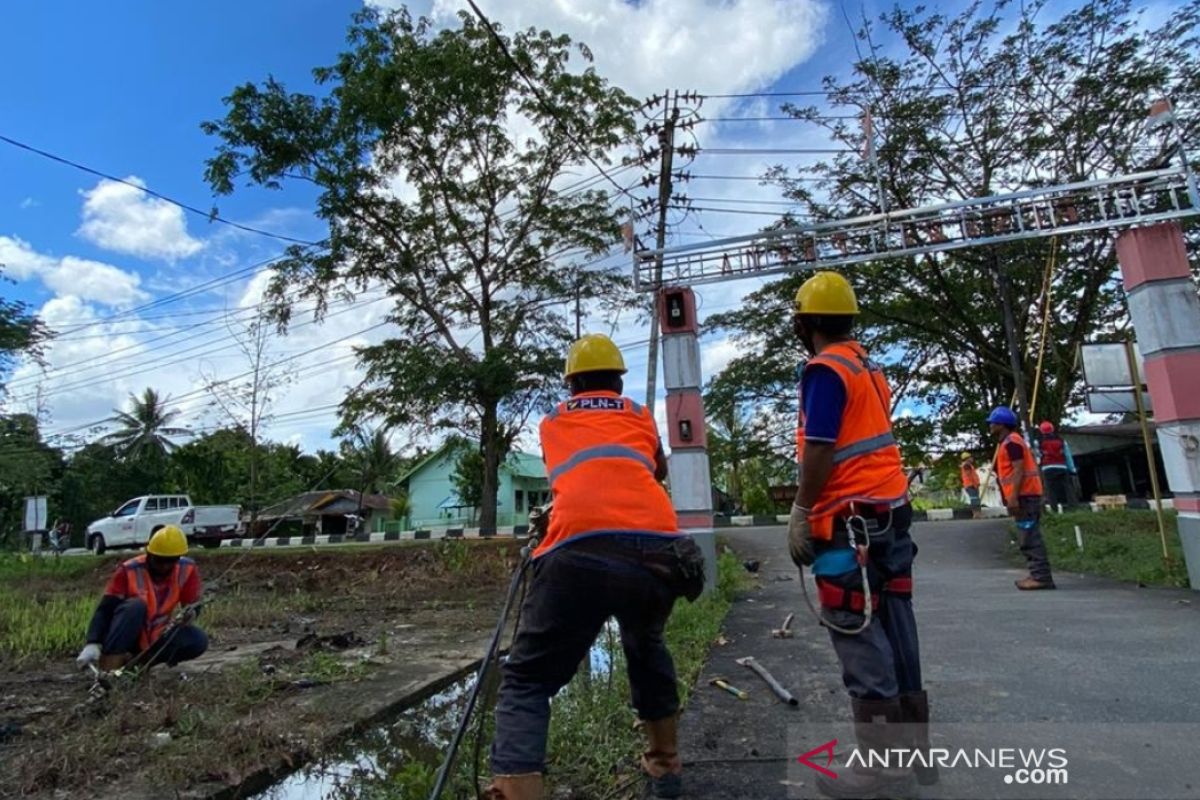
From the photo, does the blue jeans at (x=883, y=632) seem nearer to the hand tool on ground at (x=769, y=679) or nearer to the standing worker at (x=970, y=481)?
the hand tool on ground at (x=769, y=679)

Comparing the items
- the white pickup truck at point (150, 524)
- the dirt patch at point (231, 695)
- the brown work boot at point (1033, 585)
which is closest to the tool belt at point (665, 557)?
the dirt patch at point (231, 695)

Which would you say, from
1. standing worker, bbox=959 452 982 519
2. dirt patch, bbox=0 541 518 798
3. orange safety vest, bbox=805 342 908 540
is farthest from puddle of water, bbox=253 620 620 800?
standing worker, bbox=959 452 982 519

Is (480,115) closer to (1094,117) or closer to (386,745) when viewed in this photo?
(1094,117)

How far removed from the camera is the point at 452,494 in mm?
38438

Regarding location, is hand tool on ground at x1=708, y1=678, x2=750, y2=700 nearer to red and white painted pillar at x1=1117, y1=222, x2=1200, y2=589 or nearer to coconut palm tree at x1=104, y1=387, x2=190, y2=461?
red and white painted pillar at x1=1117, y1=222, x2=1200, y2=589

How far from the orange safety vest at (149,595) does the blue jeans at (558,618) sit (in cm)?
410

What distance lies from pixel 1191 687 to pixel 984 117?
43.1ft

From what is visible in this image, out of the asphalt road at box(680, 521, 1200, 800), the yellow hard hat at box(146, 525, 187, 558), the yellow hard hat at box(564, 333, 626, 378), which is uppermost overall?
the yellow hard hat at box(564, 333, 626, 378)

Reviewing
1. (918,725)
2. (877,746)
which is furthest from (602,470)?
(918,725)

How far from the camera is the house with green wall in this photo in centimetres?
3650

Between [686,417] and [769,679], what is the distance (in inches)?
165

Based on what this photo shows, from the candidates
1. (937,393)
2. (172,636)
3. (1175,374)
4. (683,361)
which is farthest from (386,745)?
(937,393)

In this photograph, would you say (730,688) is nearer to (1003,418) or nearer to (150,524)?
(1003,418)

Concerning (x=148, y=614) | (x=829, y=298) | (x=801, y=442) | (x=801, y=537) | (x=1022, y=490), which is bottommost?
(x=148, y=614)
